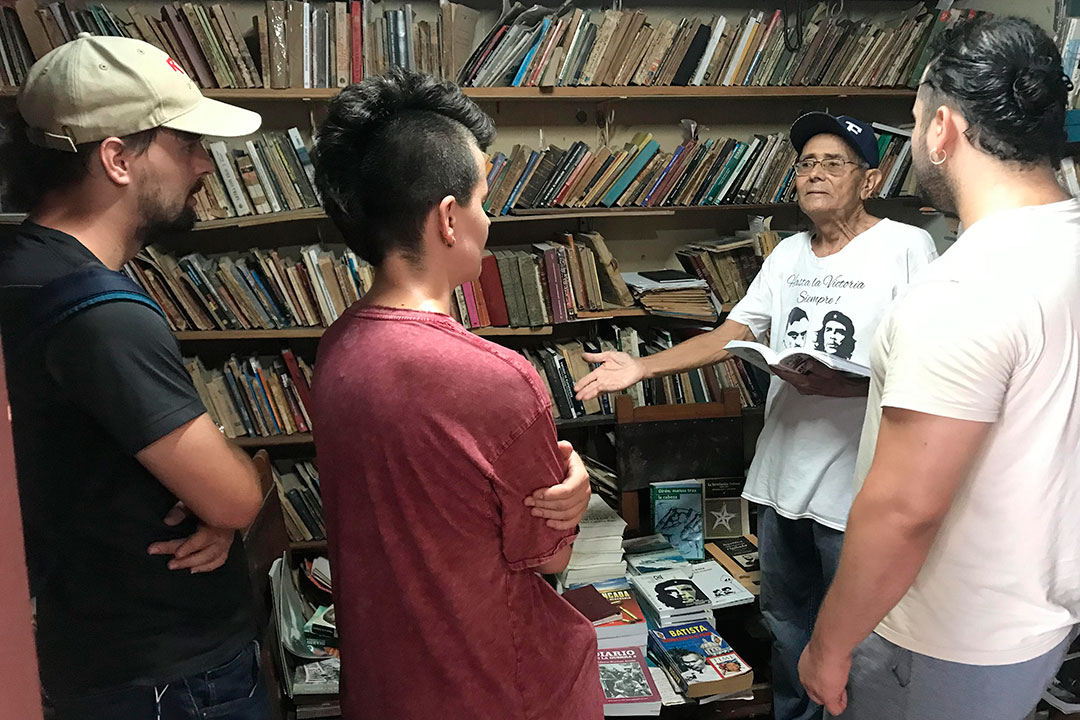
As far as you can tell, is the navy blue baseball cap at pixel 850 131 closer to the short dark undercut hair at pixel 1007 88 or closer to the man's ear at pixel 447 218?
the short dark undercut hair at pixel 1007 88

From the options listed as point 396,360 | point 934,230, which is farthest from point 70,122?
point 934,230

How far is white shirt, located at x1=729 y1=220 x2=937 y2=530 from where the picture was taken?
1.84 meters

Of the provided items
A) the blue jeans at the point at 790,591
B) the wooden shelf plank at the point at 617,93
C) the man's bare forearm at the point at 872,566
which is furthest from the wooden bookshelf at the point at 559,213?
the man's bare forearm at the point at 872,566

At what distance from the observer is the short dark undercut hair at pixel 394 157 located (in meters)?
0.94

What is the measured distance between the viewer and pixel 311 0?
2.41 meters

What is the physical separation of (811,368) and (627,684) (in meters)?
1.06

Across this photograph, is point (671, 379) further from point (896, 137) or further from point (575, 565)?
point (896, 137)

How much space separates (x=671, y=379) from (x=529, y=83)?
1.13 metres

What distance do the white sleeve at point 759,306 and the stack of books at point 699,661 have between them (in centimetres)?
97

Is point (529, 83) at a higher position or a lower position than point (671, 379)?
higher

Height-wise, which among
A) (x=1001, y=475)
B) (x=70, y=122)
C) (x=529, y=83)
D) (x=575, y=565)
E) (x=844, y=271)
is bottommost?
(x=575, y=565)

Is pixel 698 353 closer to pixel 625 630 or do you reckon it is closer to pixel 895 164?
pixel 625 630

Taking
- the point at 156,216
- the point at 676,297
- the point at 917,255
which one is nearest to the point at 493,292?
the point at 676,297

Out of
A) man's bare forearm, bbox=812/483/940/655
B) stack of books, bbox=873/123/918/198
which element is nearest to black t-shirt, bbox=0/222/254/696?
man's bare forearm, bbox=812/483/940/655
